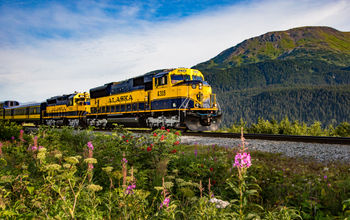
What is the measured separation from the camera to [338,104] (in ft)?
601

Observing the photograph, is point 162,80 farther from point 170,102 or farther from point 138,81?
point 138,81

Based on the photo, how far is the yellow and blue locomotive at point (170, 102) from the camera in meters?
15.9

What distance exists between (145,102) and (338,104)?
19988cm

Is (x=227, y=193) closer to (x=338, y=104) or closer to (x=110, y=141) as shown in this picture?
(x=110, y=141)

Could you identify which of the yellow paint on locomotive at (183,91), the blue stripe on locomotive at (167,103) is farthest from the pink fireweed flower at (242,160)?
the yellow paint on locomotive at (183,91)

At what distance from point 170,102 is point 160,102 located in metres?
0.87

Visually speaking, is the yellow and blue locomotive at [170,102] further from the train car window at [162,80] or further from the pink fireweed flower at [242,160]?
the pink fireweed flower at [242,160]

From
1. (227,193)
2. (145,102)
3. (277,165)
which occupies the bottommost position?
(227,193)

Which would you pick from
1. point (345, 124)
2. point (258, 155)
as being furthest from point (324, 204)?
point (345, 124)

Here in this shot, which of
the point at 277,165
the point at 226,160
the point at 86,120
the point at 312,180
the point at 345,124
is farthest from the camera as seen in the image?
the point at 86,120

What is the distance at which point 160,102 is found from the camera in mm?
16922

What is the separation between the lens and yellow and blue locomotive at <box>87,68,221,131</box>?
15.9 meters

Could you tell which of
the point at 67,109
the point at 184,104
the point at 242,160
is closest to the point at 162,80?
the point at 184,104

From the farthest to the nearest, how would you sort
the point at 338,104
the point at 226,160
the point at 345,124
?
the point at 338,104 < the point at 345,124 < the point at 226,160
